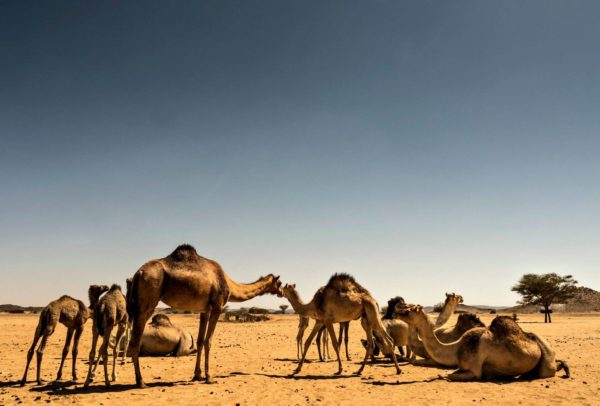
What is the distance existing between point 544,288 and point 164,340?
207 ft

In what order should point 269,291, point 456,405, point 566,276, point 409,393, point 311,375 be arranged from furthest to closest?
point 566,276 < point 269,291 < point 311,375 < point 409,393 < point 456,405

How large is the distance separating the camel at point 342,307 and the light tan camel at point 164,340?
19.7 ft

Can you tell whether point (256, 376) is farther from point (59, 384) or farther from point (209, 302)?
point (59, 384)

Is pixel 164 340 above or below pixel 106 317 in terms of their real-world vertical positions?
below

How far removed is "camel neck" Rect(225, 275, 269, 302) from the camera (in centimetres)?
1299

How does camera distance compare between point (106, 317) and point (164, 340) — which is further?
point (164, 340)

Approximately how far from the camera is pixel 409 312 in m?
11.9

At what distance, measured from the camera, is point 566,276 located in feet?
214

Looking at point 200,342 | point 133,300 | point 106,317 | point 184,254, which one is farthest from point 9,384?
point 184,254

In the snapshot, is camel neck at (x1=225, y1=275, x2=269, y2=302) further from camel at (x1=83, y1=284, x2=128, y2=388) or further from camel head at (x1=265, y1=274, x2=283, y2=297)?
camel at (x1=83, y1=284, x2=128, y2=388)

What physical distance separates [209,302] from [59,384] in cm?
406

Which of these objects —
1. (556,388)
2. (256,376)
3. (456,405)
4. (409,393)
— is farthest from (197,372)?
(556,388)

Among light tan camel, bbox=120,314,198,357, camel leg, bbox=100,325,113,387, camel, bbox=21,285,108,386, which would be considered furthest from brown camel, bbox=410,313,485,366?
camel, bbox=21,285,108,386

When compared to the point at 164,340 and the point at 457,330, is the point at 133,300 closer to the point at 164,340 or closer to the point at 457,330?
the point at 164,340
